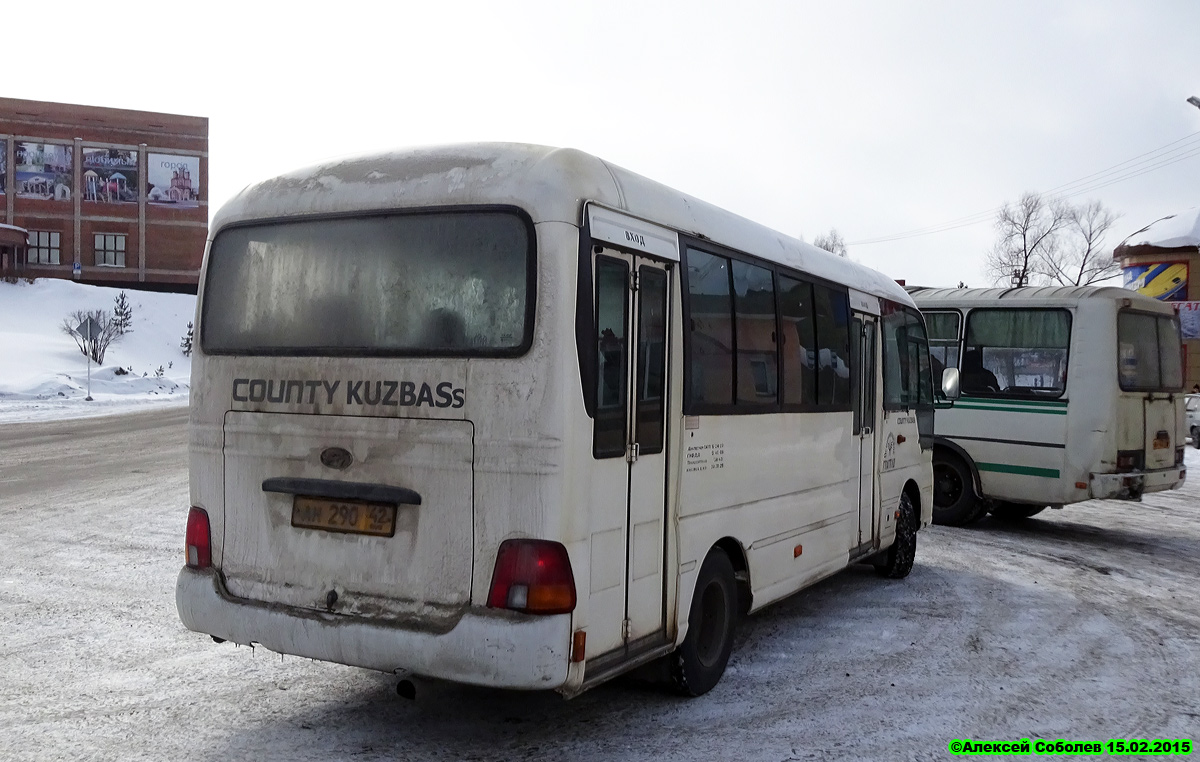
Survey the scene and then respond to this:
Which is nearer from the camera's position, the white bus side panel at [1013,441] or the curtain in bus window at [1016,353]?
the white bus side panel at [1013,441]

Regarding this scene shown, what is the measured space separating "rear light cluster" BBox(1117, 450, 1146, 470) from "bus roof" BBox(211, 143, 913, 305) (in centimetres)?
881

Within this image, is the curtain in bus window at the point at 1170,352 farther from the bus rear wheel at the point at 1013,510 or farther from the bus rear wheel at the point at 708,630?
the bus rear wheel at the point at 708,630

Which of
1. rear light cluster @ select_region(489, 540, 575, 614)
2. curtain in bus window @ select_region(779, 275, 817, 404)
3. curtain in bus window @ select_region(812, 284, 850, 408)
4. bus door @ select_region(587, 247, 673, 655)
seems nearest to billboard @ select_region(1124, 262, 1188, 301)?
curtain in bus window @ select_region(812, 284, 850, 408)

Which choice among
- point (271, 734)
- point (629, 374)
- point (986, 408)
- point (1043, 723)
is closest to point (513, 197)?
point (629, 374)

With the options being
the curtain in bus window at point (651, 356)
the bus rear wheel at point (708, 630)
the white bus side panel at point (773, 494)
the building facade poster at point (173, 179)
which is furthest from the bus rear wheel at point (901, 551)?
the building facade poster at point (173, 179)

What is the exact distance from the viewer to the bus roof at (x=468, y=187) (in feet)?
16.2

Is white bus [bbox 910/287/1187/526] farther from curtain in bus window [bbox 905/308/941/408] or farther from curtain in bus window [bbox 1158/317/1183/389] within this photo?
curtain in bus window [bbox 905/308/941/408]

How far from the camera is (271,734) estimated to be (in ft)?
16.9

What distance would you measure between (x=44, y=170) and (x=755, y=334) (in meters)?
71.0

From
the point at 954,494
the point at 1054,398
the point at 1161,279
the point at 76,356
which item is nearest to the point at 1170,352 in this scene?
the point at 1054,398

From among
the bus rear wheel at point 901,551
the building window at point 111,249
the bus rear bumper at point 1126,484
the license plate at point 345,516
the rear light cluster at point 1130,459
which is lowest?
the bus rear wheel at point 901,551

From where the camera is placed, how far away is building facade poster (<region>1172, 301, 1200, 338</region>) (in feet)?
112

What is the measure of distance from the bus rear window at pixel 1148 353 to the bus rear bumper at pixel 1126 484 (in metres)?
1.04

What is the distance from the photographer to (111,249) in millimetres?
67938
